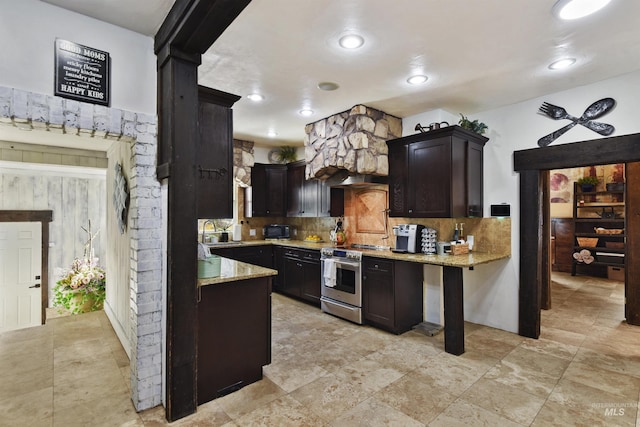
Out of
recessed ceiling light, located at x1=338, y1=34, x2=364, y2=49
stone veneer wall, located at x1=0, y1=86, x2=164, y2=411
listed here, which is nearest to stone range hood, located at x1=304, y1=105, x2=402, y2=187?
recessed ceiling light, located at x1=338, y1=34, x2=364, y2=49

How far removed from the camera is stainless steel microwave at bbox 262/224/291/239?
608 cm

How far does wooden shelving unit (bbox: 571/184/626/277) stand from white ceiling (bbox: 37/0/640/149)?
17.3 ft

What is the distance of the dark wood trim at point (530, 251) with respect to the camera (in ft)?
11.8

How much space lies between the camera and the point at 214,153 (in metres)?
2.57

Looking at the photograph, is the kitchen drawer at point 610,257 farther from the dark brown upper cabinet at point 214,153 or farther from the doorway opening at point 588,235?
the dark brown upper cabinet at point 214,153

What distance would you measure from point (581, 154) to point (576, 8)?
1790 mm

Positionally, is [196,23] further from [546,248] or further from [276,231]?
[546,248]

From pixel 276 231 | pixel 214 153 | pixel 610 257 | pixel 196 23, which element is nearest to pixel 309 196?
pixel 276 231

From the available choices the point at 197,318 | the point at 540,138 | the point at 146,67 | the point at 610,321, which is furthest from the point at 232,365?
the point at 610,321

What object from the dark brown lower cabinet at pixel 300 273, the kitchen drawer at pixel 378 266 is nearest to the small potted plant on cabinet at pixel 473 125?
the kitchen drawer at pixel 378 266

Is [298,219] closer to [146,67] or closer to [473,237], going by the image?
[473,237]

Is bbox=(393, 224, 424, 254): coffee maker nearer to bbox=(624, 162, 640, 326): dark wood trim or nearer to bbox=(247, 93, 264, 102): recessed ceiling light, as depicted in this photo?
bbox=(247, 93, 264, 102): recessed ceiling light

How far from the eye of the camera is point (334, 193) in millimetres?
5191

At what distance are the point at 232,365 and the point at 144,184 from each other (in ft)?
5.06
